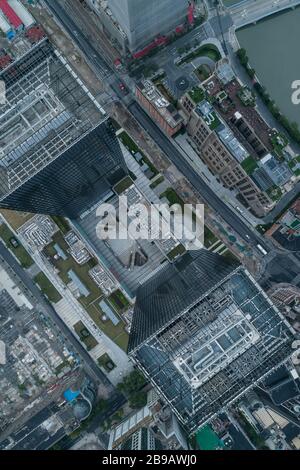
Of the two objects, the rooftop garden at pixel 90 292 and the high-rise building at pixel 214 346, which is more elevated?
the rooftop garden at pixel 90 292

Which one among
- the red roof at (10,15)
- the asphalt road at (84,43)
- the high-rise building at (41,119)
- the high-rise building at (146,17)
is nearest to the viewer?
the high-rise building at (41,119)

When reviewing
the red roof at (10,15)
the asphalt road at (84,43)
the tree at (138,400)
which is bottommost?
the tree at (138,400)

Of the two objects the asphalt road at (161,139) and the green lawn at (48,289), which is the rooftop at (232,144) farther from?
the green lawn at (48,289)

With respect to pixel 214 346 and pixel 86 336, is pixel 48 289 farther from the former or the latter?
pixel 214 346

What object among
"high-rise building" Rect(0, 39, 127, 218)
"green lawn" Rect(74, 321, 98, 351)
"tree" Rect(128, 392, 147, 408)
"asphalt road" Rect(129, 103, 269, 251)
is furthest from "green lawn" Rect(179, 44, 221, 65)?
"tree" Rect(128, 392, 147, 408)

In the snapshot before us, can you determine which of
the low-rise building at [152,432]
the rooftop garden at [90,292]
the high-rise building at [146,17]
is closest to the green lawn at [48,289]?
the rooftop garden at [90,292]

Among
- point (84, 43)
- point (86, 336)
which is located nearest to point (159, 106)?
point (84, 43)

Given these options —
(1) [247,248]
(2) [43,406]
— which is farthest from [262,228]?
(2) [43,406]
